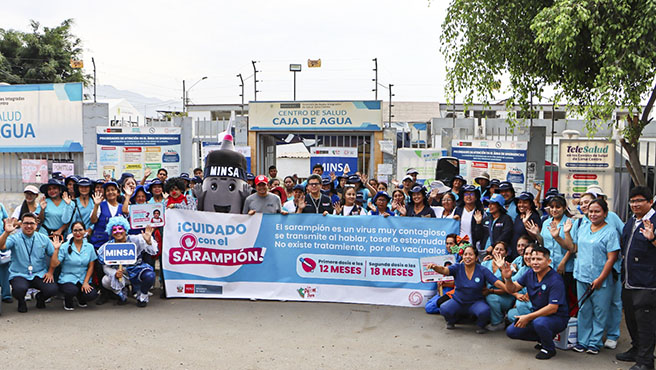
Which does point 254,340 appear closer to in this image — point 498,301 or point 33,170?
point 498,301

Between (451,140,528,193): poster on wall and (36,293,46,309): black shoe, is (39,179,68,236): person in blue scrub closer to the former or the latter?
(36,293,46,309): black shoe

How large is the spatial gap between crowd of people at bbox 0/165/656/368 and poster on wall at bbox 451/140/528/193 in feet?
9.03

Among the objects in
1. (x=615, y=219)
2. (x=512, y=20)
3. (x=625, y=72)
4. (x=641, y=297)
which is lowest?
(x=641, y=297)

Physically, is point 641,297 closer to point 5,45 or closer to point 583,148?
point 583,148

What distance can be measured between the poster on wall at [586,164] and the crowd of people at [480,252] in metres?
1.72

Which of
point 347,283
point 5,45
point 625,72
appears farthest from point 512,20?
point 5,45

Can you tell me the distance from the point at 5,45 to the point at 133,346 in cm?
3874

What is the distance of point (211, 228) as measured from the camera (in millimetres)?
8969

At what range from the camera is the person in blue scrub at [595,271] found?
6680mm

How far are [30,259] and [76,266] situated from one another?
59 centimetres

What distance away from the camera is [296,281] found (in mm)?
8828

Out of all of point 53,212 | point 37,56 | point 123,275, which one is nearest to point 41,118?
point 53,212

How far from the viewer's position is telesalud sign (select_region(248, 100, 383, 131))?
1606 cm

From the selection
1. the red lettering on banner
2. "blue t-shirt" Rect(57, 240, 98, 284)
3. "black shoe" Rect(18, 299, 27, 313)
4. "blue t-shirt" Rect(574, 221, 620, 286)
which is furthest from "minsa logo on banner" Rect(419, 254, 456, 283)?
"black shoe" Rect(18, 299, 27, 313)
